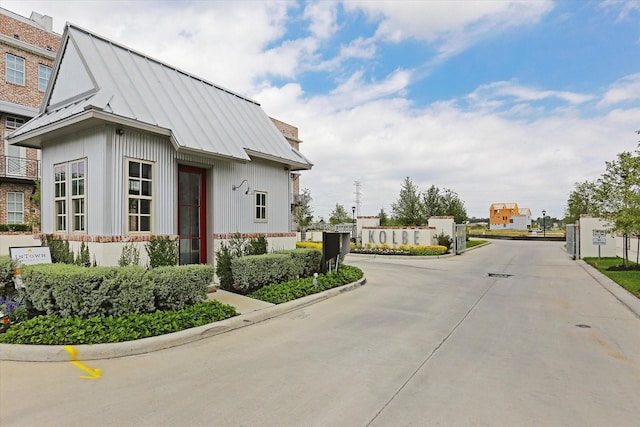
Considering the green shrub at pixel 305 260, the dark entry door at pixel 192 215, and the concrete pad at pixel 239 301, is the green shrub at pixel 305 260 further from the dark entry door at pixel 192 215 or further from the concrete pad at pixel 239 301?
the dark entry door at pixel 192 215

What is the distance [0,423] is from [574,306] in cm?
1133

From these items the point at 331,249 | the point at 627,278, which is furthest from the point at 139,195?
the point at 627,278

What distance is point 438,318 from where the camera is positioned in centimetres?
818

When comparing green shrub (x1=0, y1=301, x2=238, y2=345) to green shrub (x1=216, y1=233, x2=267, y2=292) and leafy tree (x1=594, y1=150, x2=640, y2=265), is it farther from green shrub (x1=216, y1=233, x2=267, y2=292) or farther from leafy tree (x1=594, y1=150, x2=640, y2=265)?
leafy tree (x1=594, y1=150, x2=640, y2=265)

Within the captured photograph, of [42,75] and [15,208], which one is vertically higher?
[42,75]

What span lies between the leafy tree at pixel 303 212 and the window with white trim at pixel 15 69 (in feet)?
80.5

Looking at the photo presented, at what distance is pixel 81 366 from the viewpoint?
5.20 metres

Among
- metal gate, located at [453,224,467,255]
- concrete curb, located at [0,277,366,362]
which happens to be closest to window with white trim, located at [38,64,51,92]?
concrete curb, located at [0,277,366,362]

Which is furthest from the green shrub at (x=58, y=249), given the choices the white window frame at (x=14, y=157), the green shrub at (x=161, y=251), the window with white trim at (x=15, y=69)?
the window with white trim at (x=15, y=69)

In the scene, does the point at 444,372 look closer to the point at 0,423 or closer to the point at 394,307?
the point at 394,307

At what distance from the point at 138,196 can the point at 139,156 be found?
902 millimetres

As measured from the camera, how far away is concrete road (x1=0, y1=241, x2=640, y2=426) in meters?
3.90

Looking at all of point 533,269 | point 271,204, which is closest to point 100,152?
point 271,204

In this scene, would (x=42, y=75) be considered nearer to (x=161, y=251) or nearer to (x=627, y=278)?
(x=161, y=251)
